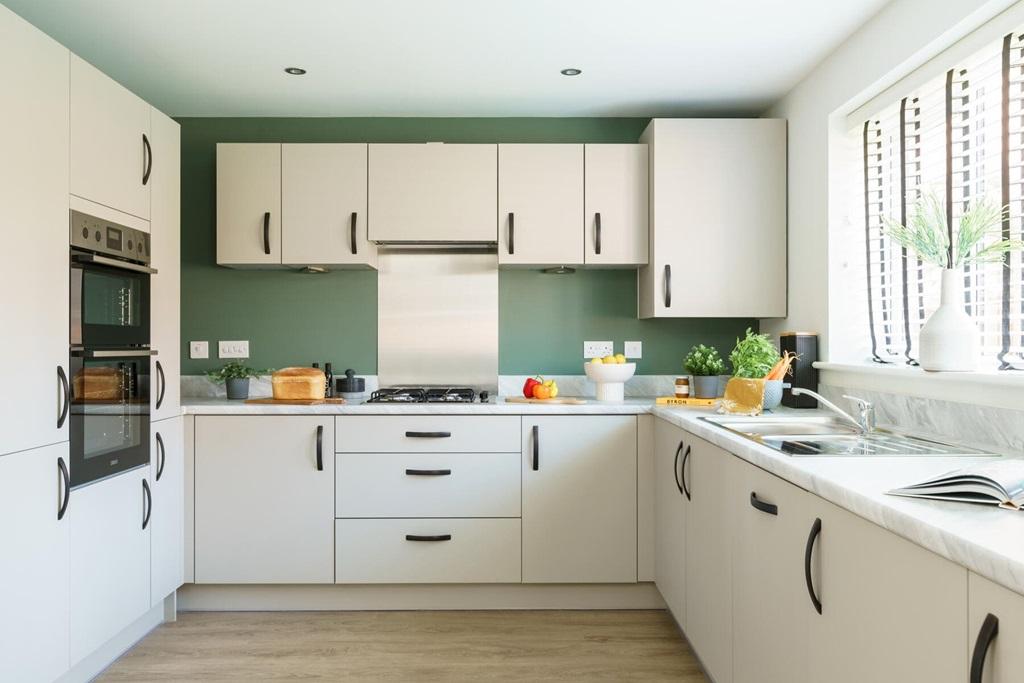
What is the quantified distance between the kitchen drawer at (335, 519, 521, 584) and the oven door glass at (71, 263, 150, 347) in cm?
121

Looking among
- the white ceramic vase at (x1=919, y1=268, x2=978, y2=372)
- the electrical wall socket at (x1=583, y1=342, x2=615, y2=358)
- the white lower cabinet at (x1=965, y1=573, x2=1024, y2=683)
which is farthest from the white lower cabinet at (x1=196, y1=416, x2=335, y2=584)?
the white lower cabinet at (x1=965, y1=573, x2=1024, y2=683)


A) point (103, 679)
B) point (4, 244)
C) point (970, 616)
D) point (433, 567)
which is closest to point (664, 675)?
point (433, 567)

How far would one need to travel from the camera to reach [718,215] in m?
3.47

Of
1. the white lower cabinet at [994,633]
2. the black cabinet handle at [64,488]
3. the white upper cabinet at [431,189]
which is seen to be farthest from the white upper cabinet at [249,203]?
the white lower cabinet at [994,633]

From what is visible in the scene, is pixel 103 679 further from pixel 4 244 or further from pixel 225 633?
pixel 4 244

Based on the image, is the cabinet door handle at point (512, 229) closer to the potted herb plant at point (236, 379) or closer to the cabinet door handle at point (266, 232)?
the cabinet door handle at point (266, 232)

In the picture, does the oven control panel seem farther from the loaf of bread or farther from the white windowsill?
the white windowsill

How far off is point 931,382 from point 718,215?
1423 millimetres

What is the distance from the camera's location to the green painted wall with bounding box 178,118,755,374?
3.84m

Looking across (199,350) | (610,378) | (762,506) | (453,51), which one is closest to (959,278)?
(762,506)

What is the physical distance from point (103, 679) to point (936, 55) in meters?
3.64

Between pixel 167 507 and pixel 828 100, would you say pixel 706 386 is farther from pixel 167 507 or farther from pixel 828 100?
pixel 167 507

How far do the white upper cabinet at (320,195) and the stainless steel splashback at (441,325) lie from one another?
397mm

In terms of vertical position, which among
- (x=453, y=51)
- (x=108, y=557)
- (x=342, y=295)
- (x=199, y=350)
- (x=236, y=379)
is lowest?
(x=108, y=557)
